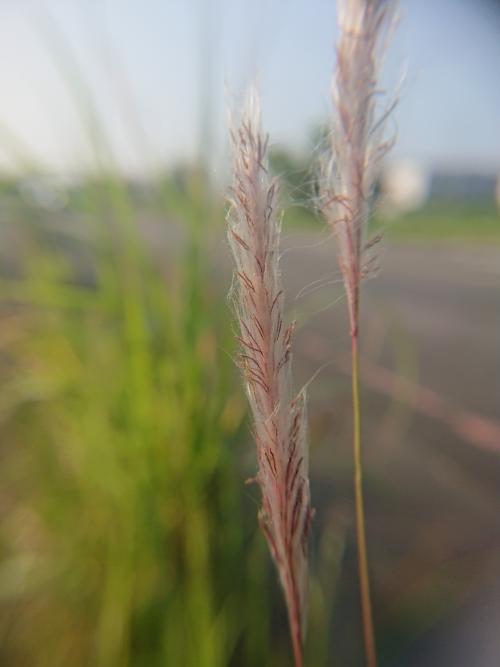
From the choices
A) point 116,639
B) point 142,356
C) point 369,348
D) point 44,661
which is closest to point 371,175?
point 142,356

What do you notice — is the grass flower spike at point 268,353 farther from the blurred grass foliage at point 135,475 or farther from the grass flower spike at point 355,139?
the blurred grass foliage at point 135,475

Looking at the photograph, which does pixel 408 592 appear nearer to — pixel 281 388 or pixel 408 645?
pixel 408 645

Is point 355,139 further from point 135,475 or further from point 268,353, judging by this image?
point 135,475

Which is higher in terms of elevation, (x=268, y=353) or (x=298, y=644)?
(x=268, y=353)

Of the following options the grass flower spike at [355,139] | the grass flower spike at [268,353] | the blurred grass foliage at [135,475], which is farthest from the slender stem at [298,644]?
the blurred grass foliage at [135,475]

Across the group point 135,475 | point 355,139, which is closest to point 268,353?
point 355,139

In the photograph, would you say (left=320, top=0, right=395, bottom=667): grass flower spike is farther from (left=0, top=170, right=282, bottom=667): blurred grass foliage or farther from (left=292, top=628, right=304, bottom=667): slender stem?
(left=0, top=170, right=282, bottom=667): blurred grass foliage
